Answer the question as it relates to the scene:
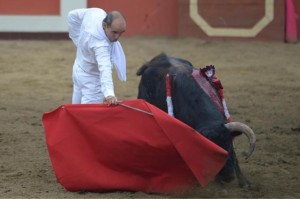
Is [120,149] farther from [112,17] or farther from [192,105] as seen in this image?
[112,17]

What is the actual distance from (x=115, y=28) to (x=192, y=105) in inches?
30.2

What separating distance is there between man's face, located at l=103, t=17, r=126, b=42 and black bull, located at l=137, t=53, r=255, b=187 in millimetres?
482

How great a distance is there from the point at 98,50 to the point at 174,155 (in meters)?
0.97

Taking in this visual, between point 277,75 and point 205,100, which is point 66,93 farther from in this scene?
point 205,100

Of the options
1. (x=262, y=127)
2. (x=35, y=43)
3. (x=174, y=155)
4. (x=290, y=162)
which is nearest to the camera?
(x=174, y=155)

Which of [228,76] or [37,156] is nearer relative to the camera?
[37,156]

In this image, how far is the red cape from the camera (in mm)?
5164

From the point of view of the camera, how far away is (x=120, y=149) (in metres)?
5.23

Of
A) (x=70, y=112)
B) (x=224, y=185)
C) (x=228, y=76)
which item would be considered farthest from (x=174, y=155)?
(x=228, y=76)

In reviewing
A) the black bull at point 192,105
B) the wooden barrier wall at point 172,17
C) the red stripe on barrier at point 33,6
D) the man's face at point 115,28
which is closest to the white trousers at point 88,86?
the black bull at point 192,105

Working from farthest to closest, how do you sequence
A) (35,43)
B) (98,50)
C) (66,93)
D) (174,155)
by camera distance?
(35,43), (66,93), (98,50), (174,155)

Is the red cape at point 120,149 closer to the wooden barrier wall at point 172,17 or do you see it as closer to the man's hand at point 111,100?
the man's hand at point 111,100

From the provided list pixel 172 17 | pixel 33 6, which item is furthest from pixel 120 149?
pixel 33 6

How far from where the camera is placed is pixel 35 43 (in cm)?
1273
